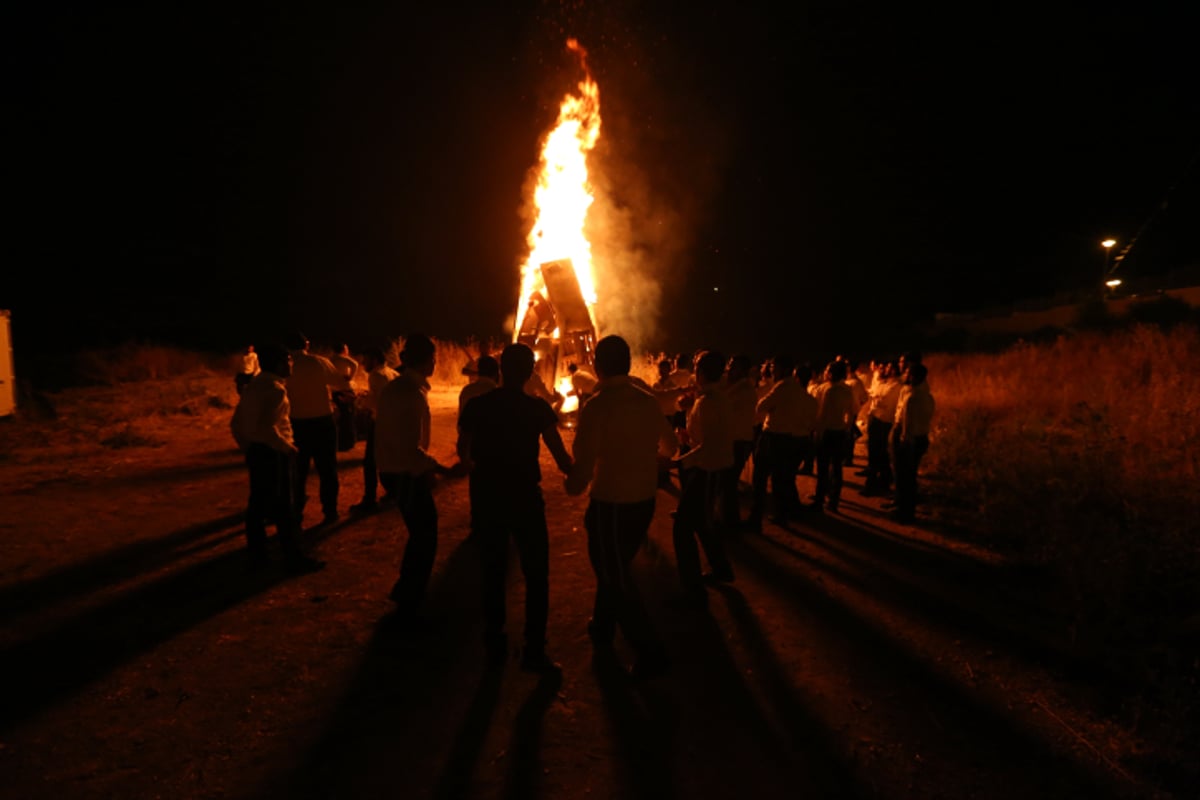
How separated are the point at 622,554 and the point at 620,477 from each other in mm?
483

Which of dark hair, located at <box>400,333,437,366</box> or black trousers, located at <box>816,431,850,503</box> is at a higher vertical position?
dark hair, located at <box>400,333,437,366</box>

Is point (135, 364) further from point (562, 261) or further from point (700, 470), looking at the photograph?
point (700, 470)

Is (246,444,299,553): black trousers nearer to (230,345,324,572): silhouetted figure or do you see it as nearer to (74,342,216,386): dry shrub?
(230,345,324,572): silhouetted figure

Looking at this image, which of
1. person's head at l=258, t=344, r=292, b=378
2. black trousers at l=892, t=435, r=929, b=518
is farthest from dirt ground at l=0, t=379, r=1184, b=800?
person's head at l=258, t=344, r=292, b=378

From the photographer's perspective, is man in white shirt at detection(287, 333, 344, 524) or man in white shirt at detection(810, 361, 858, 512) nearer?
man in white shirt at detection(287, 333, 344, 524)

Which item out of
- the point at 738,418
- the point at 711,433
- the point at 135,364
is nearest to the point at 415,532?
the point at 711,433

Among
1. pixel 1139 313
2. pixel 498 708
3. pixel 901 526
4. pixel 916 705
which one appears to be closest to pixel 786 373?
pixel 901 526

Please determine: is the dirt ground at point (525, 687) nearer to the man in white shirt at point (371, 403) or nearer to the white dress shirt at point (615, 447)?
the man in white shirt at point (371, 403)

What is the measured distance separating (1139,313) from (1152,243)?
2199 centimetres

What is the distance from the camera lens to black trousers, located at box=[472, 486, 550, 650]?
4094 millimetres

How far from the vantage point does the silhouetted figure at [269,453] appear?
550 cm

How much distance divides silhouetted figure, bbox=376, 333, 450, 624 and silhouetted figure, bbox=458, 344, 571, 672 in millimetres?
658

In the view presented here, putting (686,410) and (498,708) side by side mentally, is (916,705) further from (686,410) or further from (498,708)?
(686,410)

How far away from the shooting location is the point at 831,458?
332 inches
